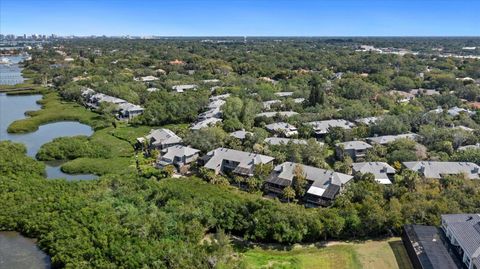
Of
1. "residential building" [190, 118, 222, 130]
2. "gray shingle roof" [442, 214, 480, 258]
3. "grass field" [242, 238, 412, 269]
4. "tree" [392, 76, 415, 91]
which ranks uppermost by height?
"tree" [392, 76, 415, 91]

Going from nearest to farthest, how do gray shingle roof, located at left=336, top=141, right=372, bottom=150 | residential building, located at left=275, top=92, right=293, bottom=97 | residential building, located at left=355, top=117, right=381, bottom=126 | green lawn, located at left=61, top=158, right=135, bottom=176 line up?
green lawn, located at left=61, top=158, right=135, bottom=176 → gray shingle roof, located at left=336, top=141, right=372, bottom=150 → residential building, located at left=355, top=117, right=381, bottom=126 → residential building, located at left=275, top=92, right=293, bottom=97

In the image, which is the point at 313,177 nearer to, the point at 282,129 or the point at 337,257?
the point at 337,257

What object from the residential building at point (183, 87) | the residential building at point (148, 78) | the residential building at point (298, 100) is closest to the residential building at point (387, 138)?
the residential building at point (298, 100)

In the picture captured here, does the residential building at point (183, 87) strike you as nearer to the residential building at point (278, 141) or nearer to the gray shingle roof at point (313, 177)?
the residential building at point (278, 141)

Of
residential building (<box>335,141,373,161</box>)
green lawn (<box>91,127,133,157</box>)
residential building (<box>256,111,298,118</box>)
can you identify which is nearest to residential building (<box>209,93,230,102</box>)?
residential building (<box>256,111,298,118</box>)

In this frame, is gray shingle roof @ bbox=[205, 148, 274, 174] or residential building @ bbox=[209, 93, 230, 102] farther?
residential building @ bbox=[209, 93, 230, 102]

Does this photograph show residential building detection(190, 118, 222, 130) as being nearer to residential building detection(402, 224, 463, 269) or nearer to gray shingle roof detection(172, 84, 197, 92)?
gray shingle roof detection(172, 84, 197, 92)

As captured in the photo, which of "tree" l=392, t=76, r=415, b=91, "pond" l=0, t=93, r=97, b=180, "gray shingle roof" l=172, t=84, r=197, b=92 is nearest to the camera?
"pond" l=0, t=93, r=97, b=180
